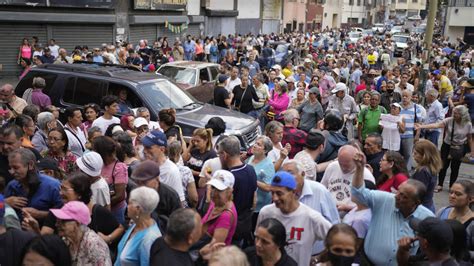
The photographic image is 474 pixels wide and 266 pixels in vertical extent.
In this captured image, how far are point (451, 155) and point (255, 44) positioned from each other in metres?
23.2

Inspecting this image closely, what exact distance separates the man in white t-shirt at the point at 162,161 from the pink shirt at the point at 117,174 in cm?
33

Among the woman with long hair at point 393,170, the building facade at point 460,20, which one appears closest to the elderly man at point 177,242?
the woman with long hair at point 393,170

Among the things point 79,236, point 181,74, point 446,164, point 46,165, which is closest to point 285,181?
point 79,236

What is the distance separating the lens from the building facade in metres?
38.8

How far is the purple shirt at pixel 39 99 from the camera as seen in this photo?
8.80m

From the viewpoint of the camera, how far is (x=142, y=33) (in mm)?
26891

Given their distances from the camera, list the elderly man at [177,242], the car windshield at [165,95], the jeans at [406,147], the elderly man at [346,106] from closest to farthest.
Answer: the elderly man at [177,242] < the jeans at [406,147] < the car windshield at [165,95] < the elderly man at [346,106]

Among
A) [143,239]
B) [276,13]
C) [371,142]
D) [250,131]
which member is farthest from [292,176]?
[276,13]

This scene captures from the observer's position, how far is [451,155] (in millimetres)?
9047

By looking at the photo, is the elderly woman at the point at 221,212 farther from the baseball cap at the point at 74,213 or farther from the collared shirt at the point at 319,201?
the baseball cap at the point at 74,213

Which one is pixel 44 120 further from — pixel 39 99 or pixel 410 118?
pixel 410 118

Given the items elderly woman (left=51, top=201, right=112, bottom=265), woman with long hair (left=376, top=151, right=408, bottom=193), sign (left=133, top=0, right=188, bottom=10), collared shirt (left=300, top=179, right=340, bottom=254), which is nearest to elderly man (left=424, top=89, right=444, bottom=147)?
woman with long hair (left=376, top=151, right=408, bottom=193)

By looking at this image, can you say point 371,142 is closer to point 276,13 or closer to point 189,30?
point 189,30

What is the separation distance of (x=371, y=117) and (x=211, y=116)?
297 centimetres
